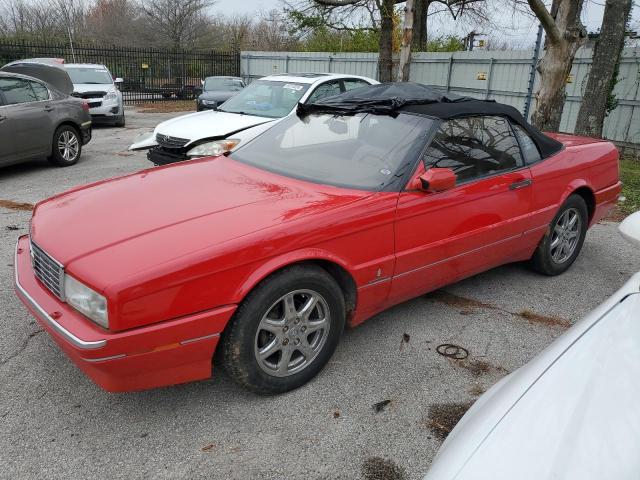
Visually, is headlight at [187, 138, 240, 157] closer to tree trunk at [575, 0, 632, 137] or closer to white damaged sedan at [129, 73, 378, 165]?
white damaged sedan at [129, 73, 378, 165]

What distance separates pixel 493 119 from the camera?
3947 mm

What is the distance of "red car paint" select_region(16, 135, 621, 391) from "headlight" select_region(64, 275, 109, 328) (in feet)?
0.14

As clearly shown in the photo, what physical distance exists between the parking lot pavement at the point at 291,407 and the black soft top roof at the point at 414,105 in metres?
1.36

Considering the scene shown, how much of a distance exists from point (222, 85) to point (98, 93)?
14.2 feet

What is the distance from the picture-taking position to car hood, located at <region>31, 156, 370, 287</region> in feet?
7.98

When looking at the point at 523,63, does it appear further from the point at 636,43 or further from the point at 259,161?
the point at 259,161

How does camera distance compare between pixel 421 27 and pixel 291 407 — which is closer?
pixel 291 407

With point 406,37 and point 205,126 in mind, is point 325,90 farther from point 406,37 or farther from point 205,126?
point 406,37

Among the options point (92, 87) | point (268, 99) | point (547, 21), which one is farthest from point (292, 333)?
point (92, 87)

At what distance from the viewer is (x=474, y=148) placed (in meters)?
3.69

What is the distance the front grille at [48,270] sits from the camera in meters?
2.50

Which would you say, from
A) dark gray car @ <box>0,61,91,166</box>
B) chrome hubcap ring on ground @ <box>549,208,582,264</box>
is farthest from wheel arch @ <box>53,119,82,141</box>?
chrome hubcap ring on ground @ <box>549,208,582,264</box>

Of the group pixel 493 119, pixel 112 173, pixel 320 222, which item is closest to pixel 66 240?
pixel 320 222

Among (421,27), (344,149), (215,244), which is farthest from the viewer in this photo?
(421,27)
